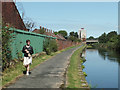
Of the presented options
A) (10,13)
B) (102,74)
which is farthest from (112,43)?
(10,13)

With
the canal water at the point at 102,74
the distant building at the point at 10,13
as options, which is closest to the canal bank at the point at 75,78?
the canal water at the point at 102,74

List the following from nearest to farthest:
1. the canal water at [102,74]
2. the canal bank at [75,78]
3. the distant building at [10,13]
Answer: the canal bank at [75,78] → the canal water at [102,74] → the distant building at [10,13]

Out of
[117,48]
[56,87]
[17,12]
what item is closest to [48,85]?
[56,87]

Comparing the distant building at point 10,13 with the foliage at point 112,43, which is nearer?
the distant building at point 10,13

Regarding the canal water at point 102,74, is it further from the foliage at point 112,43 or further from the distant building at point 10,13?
the foliage at point 112,43

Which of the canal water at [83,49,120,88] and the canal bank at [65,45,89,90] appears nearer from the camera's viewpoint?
the canal bank at [65,45,89,90]

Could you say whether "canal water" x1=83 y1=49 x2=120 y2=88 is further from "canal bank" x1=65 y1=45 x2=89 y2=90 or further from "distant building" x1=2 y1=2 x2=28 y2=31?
"distant building" x1=2 y1=2 x2=28 y2=31

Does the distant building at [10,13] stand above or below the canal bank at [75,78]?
above

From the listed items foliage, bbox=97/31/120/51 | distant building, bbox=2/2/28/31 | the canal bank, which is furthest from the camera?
foliage, bbox=97/31/120/51

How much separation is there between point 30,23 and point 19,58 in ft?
55.0

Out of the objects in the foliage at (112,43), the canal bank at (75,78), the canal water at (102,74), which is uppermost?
the foliage at (112,43)

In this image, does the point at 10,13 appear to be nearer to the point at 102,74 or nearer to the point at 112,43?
the point at 102,74

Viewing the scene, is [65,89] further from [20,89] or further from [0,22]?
[0,22]

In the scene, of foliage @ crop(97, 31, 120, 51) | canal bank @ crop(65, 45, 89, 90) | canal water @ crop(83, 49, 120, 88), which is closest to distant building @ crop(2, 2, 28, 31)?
canal bank @ crop(65, 45, 89, 90)
